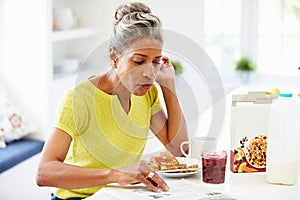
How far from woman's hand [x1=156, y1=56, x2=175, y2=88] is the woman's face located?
21cm

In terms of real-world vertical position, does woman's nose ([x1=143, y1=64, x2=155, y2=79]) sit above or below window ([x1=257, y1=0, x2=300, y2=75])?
above

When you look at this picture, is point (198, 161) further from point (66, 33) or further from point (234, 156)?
point (66, 33)

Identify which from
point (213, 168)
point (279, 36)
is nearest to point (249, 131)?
point (213, 168)

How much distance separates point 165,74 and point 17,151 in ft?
5.03

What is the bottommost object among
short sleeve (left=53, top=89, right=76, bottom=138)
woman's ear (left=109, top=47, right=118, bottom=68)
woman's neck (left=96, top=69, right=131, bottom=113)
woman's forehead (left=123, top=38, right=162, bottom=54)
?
short sleeve (left=53, top=89, right=76, bottom=138)

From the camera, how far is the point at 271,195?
171cm

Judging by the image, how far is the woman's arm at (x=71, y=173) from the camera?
1.71 metres

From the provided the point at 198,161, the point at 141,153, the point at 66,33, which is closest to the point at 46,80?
the point at 66,33

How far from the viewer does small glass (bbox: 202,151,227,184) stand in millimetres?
1776

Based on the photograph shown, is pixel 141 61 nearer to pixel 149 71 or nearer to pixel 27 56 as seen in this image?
pixel 149 71

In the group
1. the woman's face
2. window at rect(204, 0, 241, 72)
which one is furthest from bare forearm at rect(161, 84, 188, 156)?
window at rect(204, 0, 241, 72)

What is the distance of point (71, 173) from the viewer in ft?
5.84

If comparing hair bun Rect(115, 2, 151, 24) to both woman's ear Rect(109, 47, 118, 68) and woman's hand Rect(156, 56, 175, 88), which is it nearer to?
woman's ear Rect(109, 47, 118, 68)

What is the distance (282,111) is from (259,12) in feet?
9.97
